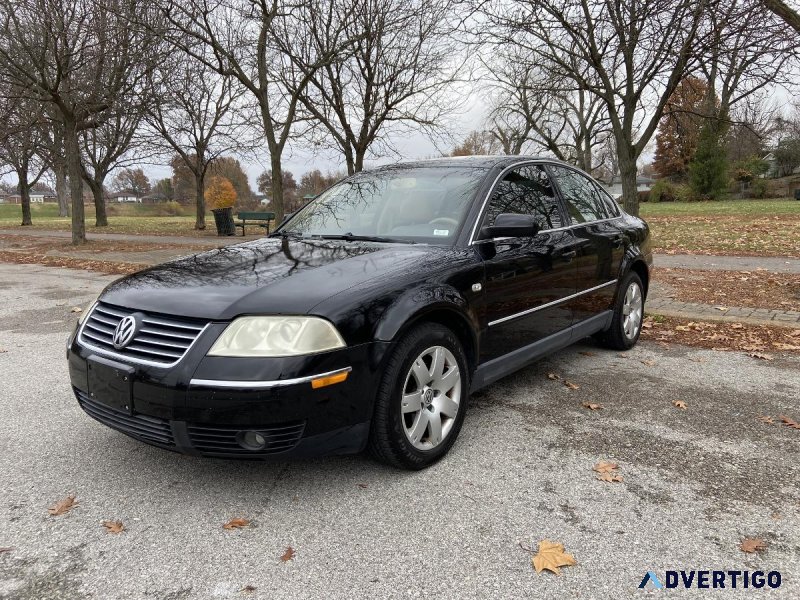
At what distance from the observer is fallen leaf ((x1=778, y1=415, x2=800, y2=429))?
11.7ft

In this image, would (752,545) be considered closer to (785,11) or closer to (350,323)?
(350,323)

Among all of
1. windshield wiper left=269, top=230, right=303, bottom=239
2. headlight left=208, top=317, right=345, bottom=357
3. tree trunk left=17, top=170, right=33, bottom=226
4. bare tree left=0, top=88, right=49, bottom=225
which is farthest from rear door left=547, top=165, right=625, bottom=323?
tree trunk left=17, top=170, right=33, bottom=226

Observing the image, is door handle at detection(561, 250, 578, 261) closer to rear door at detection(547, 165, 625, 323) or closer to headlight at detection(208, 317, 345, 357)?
rear door at detection(547, 165, 625, 323)

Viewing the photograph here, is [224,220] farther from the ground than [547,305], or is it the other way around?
[224,220]

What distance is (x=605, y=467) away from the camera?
3066mm

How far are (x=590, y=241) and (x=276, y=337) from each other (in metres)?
2.91

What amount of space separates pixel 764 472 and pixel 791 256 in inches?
369

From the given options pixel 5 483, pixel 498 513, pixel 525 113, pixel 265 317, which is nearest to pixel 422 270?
pixel 265 317

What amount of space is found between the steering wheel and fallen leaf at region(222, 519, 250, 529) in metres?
1.99

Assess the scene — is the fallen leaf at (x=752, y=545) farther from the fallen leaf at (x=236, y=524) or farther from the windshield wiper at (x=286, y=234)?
the windshield wiper at (x=286, y=234)

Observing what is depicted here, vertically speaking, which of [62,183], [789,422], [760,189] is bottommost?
[789,422]

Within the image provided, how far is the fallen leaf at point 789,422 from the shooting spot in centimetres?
356

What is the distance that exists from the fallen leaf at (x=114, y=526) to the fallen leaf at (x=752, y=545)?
2577 millimetres

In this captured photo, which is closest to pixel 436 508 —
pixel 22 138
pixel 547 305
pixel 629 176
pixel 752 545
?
pixel 752 545
